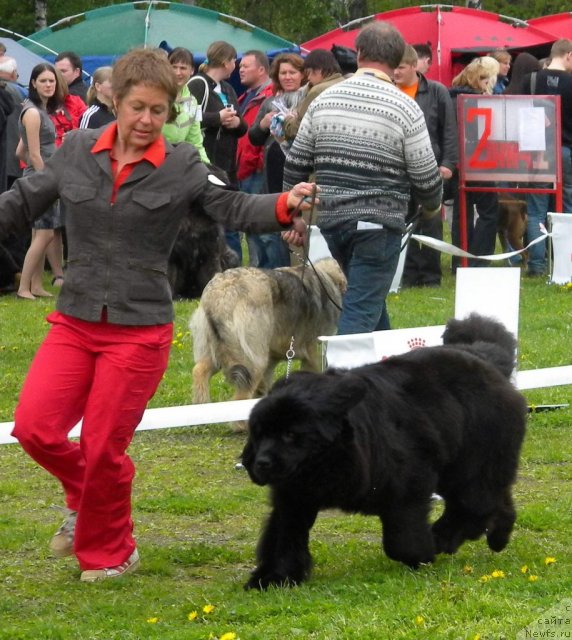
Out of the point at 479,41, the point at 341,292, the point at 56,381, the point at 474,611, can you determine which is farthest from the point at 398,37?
the point at 479,41

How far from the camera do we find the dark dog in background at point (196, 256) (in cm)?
1245

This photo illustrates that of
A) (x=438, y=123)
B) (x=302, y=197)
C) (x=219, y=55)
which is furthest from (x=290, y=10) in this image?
(x=302, y=197)

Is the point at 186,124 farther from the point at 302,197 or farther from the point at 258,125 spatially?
the point at 302,197

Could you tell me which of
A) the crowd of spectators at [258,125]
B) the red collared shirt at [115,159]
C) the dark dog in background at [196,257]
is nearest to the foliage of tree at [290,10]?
the crowd of spectators at [258,125]

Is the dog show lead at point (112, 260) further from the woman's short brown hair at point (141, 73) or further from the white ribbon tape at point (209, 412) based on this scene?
the white ribbon tape at point (209, 412)

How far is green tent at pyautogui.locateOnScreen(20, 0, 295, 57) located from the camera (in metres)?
20.7

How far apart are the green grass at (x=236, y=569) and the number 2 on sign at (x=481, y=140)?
5.89m

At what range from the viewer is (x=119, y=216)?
488 centimetres

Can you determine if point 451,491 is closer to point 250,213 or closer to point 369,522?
point 369,522

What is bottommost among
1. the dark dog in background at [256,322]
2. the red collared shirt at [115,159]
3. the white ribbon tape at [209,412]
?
the white ribbon tape at [209,412]

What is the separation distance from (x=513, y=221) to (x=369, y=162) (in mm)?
8470

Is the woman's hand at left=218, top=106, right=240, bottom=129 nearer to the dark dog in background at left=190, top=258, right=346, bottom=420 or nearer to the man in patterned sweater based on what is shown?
the dark dog in background at left=190, top=258, right=346, bottom=420

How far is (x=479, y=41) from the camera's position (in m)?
20.8

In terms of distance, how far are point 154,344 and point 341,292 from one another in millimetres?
3536
